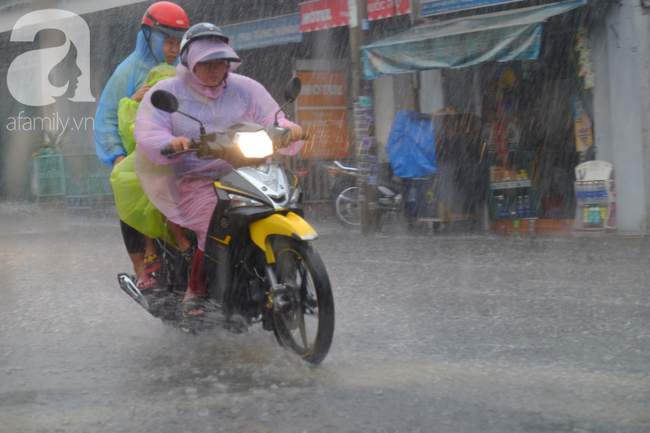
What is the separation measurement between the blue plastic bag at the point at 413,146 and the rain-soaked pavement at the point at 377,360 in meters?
2.98

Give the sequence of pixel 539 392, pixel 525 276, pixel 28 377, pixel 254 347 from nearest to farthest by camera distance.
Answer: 1. pixel 539 392
2. pixel 28 377
3. pixel 254 347
4. pixel 525 276

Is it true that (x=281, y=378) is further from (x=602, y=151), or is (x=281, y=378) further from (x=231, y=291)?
(x=602, y=151)

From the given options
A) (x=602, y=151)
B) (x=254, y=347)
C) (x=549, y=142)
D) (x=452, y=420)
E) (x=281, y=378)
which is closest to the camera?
(x=452, y=420)

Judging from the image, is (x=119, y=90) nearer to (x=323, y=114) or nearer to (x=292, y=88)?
(x=292, y=88)

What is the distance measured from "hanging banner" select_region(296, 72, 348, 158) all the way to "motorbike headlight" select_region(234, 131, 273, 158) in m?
9.93

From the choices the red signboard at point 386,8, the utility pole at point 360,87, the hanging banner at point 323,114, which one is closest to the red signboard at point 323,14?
the red signboard at point 386,8

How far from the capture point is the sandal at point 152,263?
16.0 feet

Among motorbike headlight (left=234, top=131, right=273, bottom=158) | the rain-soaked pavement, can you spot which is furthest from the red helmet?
the rain-soaked pavement

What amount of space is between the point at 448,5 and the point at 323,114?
3.79 meters

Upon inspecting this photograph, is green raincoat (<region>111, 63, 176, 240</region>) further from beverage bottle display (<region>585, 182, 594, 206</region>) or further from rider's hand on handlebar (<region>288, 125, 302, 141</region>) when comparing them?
beverage bottle display (<region>585, 182, 594, 206</region>)

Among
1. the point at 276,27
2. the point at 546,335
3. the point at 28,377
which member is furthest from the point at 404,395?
the point at 276,27

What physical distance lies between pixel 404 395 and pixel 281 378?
65 centimetres

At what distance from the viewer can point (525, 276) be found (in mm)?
6855

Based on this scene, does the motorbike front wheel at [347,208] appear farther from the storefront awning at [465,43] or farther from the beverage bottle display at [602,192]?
the beverage bottle display at [602,192]
